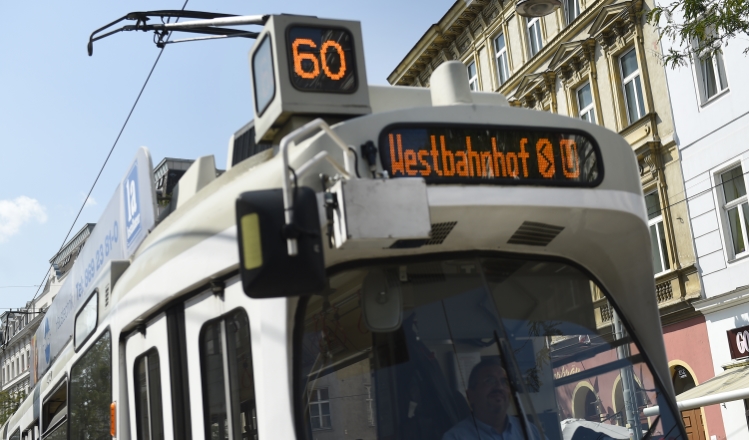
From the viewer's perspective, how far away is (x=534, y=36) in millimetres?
25859

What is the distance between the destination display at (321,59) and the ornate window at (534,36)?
21.9 m

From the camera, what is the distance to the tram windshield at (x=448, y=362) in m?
3.95

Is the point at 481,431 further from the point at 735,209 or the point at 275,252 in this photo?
the point at 735,209

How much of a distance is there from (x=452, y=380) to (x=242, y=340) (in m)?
0.88

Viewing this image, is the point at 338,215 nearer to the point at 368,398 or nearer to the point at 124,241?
the point at 368,398

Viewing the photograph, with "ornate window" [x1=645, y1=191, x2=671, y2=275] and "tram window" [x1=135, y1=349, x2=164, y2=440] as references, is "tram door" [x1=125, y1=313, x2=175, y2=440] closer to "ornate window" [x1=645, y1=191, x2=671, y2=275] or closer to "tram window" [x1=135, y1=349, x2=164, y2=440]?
"tram window" [x1=135, y1=349, x2=164, y2=440]

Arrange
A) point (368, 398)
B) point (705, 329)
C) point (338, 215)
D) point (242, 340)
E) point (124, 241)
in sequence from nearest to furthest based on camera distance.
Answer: point (338, 215)
point (368, 398)
point (242, 340)
point (124, 241)
point (705, 329)

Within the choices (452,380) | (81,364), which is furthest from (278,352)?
(81,364)

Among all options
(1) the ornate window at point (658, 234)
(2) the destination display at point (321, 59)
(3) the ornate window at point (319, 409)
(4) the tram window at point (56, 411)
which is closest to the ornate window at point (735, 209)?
(1) the ornate window at point (658, 234)

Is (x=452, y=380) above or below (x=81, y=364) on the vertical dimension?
below

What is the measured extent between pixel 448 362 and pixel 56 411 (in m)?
4.64

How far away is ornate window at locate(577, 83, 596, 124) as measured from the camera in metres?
23.5

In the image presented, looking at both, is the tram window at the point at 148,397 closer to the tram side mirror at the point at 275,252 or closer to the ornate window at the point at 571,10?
the tram side mirror at the point at 275,252

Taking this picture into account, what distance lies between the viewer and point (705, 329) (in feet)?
65.1
